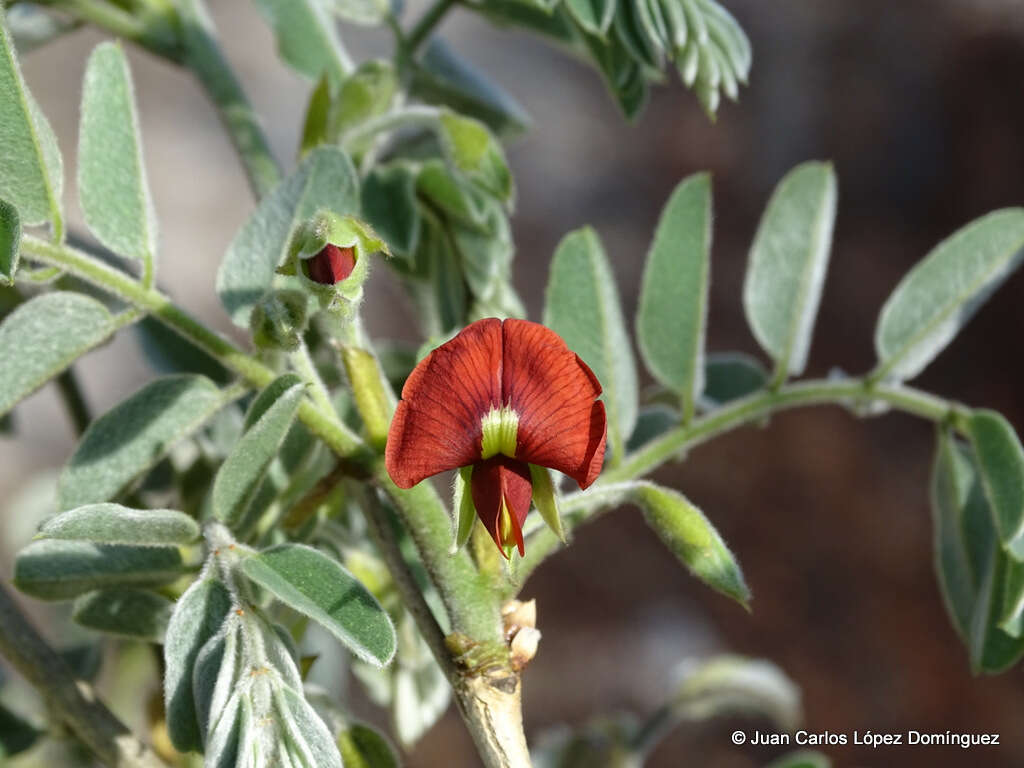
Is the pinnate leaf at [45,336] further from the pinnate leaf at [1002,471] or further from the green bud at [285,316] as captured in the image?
the pinnate leaf at [1002,471]

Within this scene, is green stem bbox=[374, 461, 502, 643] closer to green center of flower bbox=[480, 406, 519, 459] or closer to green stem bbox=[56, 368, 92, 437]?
green center of flower bbox=[480, 406, 519, 459]

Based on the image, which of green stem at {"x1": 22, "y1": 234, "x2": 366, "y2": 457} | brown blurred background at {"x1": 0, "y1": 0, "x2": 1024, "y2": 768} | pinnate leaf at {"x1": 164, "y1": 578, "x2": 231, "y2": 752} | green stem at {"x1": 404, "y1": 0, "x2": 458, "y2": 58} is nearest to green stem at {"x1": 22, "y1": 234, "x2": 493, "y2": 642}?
green stem at {"x1": 22, "y1": 234, "x2": 366, "y2": 457}

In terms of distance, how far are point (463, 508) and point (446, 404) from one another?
60 mm

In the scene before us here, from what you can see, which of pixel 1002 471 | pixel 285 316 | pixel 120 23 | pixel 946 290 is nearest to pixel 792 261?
pixel 946 290

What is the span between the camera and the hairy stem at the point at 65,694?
718 mm

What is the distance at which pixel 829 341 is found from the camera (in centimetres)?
399

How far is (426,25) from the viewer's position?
1011 mm

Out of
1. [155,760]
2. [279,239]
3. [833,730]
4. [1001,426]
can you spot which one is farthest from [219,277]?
[833,730]

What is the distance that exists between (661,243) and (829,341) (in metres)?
3.26

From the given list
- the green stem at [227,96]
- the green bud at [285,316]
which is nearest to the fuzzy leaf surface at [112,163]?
the green bud at [285,316]

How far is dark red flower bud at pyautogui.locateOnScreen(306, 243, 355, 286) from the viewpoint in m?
0.59

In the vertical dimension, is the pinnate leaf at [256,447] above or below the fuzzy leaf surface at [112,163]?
below

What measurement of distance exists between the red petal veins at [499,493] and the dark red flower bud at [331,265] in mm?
119

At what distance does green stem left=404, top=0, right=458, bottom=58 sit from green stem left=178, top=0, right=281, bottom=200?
0.47ft
